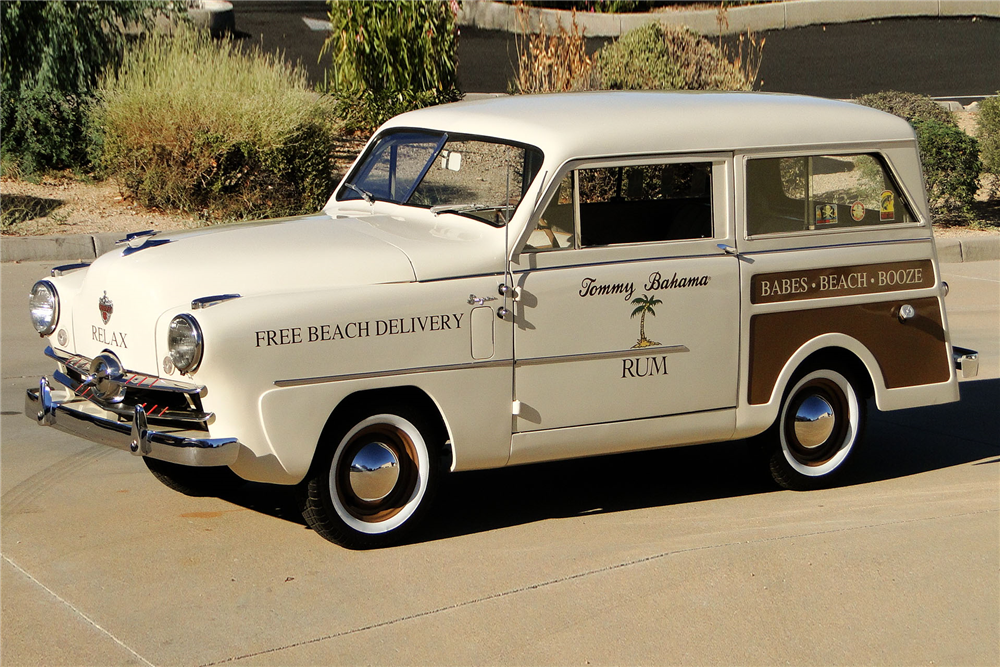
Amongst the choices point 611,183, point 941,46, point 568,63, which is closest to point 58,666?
point 611,183

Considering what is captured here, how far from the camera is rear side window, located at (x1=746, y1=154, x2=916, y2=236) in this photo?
564 centimetres

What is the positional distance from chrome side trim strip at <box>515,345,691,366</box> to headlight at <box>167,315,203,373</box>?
1.34 meters

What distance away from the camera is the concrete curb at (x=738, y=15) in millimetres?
22594

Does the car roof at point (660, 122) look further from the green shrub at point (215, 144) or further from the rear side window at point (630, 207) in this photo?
the green shrub at point (215, 144)

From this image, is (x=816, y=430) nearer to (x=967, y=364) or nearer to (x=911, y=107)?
(x=967, y=364)

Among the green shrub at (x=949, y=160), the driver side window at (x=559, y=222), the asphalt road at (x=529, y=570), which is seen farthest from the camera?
the green shrub at (x=949, y=160)

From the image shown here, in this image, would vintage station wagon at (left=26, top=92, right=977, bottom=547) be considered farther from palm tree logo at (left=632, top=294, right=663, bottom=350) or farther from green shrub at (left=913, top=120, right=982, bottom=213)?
green shrub at (left=913, top=120, right=982, bottom=213)

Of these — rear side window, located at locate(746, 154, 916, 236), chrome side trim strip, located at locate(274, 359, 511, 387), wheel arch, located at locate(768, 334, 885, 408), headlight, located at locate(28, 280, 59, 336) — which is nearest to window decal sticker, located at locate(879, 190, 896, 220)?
rear side window, located at locate(746, 154, 916, 236)

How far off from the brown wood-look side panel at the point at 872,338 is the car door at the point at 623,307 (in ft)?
0.53

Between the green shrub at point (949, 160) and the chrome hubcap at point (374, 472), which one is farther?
the green shrub at point (949, 160)

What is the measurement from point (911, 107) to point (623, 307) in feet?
34.5

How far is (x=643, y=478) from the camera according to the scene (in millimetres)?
6160

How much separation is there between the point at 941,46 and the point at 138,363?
896 inches

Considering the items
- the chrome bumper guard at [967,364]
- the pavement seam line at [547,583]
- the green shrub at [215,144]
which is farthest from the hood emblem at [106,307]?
the green shrub at [215,144]
